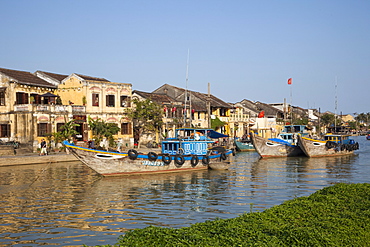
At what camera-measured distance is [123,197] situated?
68.6ft

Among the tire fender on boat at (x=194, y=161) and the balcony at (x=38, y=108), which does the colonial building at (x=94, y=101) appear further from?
the tire fender on boat at (x=194, y=161)

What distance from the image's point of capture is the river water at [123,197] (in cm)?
1459

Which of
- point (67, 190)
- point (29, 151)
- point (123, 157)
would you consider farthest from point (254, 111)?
point (67, 190)

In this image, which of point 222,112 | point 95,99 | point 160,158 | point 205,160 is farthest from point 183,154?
point 222,112

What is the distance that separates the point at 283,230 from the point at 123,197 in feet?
43.0

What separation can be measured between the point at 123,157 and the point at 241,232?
19931 millimetres

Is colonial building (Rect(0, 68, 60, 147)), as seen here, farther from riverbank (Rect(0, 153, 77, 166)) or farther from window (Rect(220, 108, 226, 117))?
window (Rect(220, 108, 226, 117))

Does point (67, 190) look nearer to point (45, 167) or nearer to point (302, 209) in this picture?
point (45, 167)

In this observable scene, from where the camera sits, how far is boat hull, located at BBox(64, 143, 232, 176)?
27.0 metres

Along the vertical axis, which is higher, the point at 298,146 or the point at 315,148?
the point at 298,146

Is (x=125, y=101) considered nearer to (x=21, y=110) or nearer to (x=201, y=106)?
(x=21, y=110)

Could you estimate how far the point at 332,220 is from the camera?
10.2 m

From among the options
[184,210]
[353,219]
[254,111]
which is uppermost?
[254,111]

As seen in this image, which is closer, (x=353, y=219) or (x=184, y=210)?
(x=353, y=219)
